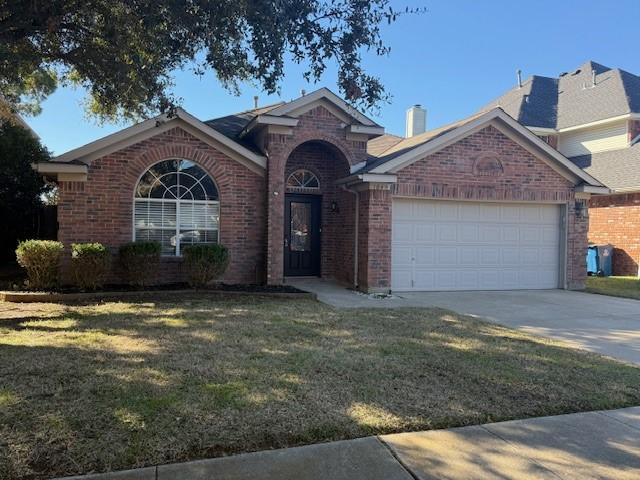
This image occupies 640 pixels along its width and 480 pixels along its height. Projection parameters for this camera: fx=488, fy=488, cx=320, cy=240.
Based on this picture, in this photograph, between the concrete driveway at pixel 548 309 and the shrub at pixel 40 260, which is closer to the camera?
the concrete driveway at pixel 548 309

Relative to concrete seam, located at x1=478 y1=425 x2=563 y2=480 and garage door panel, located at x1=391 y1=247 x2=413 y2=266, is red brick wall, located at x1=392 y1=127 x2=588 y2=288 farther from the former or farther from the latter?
concrete seam, located at x1=478 y1=425 x2=563 y2=480

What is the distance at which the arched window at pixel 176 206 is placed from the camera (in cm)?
1119

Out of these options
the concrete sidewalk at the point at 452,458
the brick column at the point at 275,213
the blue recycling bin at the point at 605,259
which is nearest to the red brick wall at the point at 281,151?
the brick column at the point at 275,213

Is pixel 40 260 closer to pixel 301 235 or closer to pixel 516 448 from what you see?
pixel 301 235

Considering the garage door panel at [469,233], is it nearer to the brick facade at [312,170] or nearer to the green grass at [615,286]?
the brick facade at [312,170]

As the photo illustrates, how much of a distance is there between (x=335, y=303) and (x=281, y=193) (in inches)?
133

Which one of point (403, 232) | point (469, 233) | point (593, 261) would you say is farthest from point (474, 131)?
point (593, 261)

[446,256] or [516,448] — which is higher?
[446,256]

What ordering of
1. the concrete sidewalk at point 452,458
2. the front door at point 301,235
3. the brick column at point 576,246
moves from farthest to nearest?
the front door at point 301,235, the brick column at point 576,246, the concrete sidewalk at point 452,458

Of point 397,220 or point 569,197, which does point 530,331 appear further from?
point 569,197

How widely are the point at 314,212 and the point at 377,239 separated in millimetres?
2843

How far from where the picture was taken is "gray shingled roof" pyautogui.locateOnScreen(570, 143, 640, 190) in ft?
57.0

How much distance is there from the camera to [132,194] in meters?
11.0

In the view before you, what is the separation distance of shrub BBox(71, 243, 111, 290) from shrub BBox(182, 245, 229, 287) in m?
1.66
